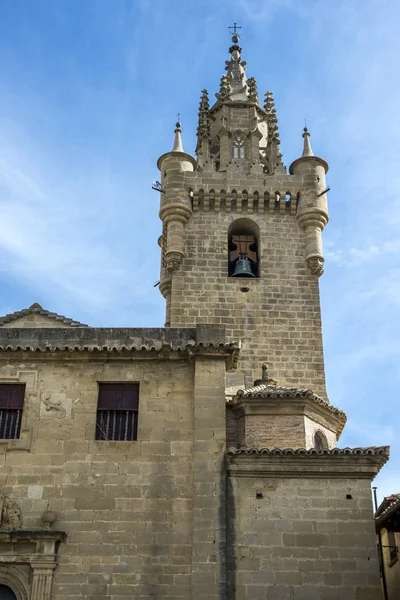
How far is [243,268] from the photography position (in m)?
27.1

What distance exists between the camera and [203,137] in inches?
1190

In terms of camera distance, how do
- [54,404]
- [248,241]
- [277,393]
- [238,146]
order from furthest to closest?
[238,146], [248,241], [277,393], [54,404]

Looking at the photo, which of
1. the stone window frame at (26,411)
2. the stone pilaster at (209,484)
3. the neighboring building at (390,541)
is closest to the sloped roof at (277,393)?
the stone pilaster at (209,484)

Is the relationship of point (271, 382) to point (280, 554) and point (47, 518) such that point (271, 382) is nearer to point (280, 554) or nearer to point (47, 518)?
point (280, 554)

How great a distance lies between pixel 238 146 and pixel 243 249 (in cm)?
443

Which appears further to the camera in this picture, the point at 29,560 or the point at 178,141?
the point at 178,141

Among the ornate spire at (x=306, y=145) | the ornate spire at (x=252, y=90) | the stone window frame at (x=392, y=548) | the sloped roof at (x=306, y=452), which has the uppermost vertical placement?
the ornate spire at (x=252, y=90)

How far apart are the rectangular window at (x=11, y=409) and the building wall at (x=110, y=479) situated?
0.67ft

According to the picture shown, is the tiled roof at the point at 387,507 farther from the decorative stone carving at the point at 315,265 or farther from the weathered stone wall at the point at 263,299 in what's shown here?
the decorative stone carving at the point at 315,265

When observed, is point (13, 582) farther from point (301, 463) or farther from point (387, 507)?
point (387, 507)

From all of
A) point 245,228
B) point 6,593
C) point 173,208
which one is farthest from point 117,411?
point 245,228

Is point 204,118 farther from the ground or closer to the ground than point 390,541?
farther from the ground

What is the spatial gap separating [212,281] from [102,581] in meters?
11.7

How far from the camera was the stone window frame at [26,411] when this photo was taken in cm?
1853
